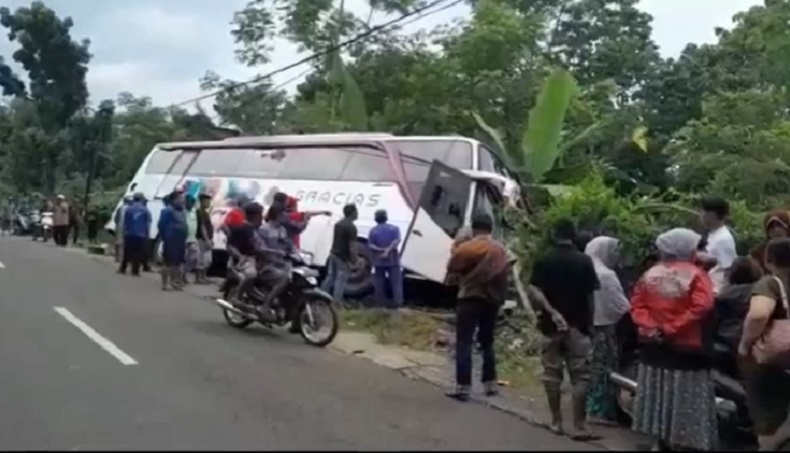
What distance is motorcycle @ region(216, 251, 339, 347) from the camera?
45.0ft

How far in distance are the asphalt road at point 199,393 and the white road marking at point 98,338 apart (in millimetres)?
13

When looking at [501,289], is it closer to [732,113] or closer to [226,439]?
[226,439]

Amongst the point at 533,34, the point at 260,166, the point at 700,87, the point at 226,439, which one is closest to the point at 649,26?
the point at 700,87

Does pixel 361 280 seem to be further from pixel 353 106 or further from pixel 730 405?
pixel 730 405

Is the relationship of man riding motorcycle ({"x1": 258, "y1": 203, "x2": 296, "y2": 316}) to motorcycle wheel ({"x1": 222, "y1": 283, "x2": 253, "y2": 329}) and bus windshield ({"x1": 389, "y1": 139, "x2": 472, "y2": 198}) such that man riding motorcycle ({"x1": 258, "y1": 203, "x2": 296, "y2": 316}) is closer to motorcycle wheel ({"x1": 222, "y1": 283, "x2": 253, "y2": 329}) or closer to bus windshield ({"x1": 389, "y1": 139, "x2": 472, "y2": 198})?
motorcycle wheel ({"x1": 222, "y1": 283, "x2": 253, "y2": 329})

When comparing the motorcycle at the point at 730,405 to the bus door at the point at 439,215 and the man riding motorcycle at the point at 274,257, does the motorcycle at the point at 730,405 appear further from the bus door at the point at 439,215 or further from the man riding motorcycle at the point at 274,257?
the bus door at the point at 439,215

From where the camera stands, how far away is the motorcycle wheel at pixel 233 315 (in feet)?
48.9

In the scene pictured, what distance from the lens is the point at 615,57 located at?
4069 centimetres

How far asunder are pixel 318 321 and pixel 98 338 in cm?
255

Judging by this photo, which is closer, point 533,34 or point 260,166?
point 260,166

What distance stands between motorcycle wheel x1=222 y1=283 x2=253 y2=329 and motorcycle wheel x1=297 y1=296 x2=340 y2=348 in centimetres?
121

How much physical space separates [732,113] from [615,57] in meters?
17.1

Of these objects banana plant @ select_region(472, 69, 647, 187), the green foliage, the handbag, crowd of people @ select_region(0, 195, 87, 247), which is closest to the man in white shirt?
the handbag

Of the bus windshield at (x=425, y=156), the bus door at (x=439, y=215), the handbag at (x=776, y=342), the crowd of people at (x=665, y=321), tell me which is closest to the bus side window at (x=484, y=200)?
the bus door at (x=439, y=215)
